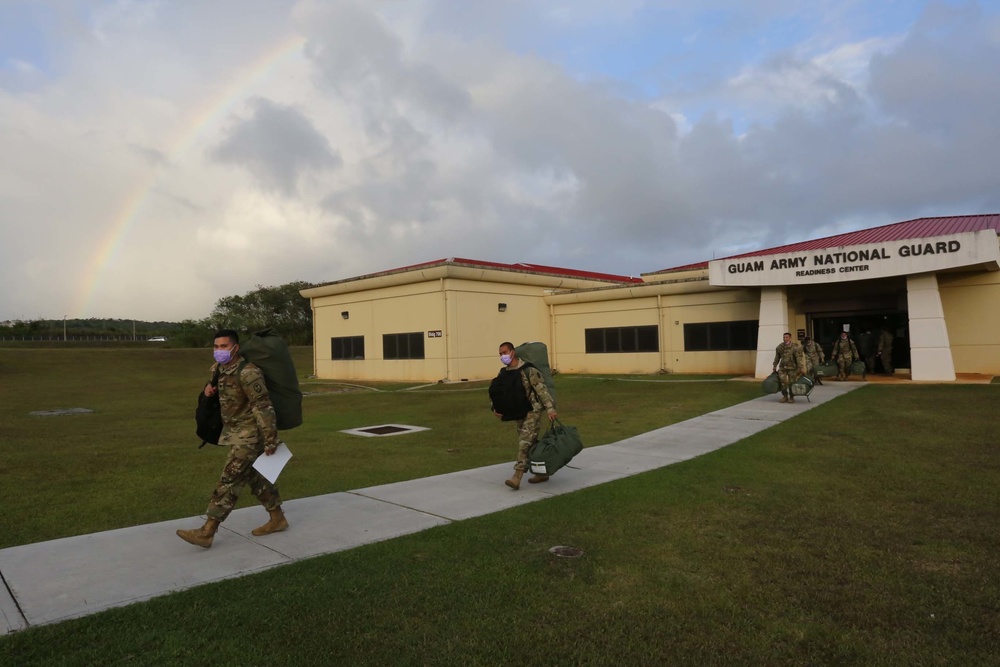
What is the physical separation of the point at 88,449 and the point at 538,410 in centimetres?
782

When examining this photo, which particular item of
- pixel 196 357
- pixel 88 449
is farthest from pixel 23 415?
pixel 196 357

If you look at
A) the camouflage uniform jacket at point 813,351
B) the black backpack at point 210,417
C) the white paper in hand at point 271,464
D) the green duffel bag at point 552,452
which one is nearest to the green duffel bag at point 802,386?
the camouflage uniform jacket at point 813,351

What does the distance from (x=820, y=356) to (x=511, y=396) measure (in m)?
14.1

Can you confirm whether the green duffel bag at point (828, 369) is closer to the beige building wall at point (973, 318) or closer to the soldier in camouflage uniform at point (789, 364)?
the beige building wall at point (973, 318)

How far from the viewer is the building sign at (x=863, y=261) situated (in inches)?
677

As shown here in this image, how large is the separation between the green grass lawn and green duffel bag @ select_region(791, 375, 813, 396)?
386 cm

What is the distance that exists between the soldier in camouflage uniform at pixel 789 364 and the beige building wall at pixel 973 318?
28.2 feet

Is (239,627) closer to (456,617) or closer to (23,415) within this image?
(456,617)

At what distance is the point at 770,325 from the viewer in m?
21.0

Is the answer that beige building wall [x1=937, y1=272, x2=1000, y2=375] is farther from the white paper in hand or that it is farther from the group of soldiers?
the white paper in hand

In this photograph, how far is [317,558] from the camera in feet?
16.2

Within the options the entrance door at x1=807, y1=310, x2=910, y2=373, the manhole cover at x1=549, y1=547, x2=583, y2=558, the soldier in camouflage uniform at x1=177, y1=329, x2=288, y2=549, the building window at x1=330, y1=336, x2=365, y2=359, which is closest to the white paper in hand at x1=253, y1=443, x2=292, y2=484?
the soldier in camouflage uniform at x1=177, y1=329, x2=288, y2=549

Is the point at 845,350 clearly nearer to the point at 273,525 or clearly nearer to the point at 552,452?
the point at 552,452

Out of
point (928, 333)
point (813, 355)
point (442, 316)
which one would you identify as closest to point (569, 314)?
point (442, 316)
